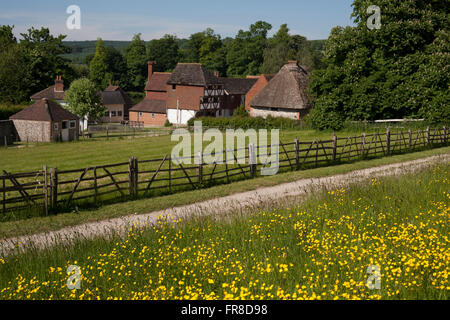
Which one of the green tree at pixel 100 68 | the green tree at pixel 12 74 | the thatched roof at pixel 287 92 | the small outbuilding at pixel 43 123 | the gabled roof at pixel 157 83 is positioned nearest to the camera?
the small outbuilding at pixel 43 123

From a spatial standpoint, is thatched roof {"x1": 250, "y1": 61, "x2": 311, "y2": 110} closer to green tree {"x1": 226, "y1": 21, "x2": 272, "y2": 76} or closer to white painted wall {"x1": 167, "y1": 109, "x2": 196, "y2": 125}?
white painted wall {"x1": 167, "y1": 109, "x2": 196, "y2": 125}

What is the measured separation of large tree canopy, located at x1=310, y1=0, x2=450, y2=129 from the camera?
114ft

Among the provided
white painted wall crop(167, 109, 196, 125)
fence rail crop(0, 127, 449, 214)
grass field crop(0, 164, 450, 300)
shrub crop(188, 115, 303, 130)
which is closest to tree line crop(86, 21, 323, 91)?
white painted wall crop(167, 109, 196, 125)

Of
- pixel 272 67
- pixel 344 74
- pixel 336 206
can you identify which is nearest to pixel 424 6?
pixel 344 74

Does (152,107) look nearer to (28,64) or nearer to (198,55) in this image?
(28,64)

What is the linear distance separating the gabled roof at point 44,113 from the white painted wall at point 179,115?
84.0ft

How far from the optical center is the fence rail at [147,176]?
15625 millimetres

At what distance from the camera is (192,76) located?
69938 mm

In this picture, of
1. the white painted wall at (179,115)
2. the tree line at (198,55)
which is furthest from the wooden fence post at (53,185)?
the tree line at (198,55)

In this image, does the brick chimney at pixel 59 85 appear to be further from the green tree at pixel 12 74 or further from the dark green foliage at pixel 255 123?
the dark green foliage at pixel 255 123

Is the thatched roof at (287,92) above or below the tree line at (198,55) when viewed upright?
below

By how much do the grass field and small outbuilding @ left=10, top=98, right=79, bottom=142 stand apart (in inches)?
1504

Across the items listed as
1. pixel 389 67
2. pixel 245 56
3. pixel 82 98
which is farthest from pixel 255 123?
pixel 245 56
